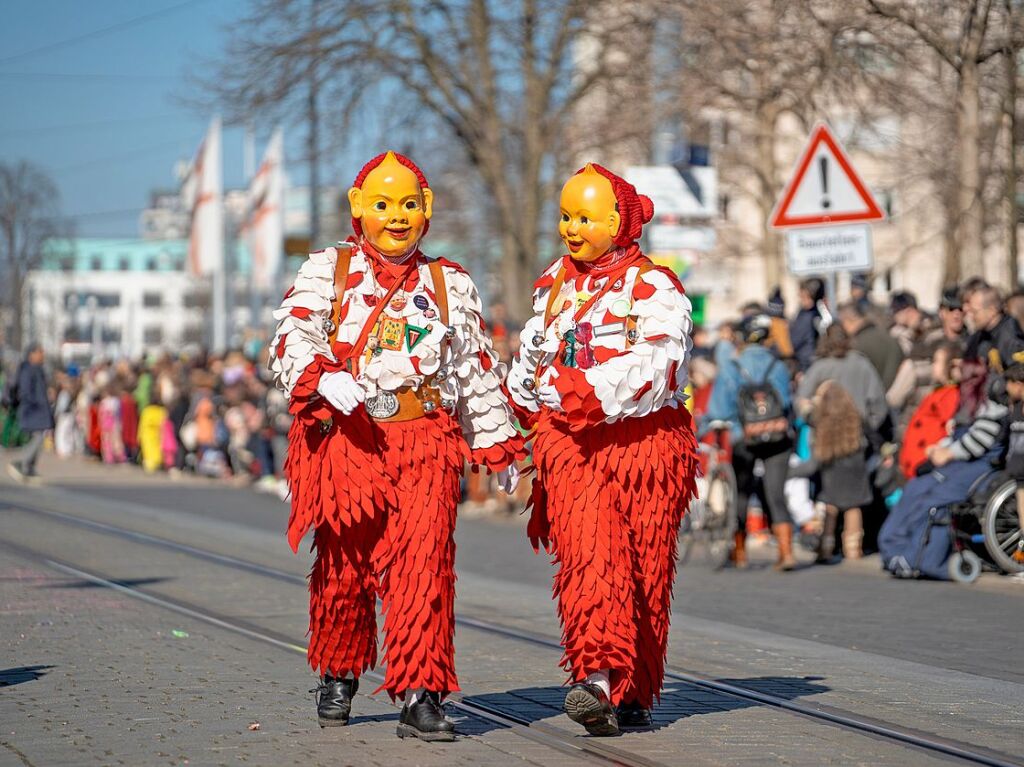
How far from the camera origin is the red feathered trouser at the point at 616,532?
6355mm

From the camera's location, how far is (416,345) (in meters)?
6.40

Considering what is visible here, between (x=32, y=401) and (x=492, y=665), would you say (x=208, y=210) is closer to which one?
(x=32, y=401)

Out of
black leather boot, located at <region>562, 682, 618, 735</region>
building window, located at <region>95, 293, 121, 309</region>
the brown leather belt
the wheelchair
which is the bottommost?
black leather boot, located at <region>562, 682, 618, 735</region>

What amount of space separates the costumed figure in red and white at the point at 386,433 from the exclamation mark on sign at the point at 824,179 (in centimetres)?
752

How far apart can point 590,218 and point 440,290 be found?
1.92 ft

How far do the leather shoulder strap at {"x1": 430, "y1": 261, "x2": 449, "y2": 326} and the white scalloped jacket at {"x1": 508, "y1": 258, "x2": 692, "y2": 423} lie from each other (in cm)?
31

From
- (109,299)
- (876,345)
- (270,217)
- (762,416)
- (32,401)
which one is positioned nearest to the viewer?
(762,416)

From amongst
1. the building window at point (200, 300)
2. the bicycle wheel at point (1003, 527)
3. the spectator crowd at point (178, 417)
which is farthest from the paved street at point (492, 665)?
the building window at point (200, 300)

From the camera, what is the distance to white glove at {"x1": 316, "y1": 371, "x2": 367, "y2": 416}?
6160mm

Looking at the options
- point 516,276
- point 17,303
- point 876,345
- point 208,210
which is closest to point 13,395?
point 516,276

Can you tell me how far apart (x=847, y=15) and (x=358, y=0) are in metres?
12.6

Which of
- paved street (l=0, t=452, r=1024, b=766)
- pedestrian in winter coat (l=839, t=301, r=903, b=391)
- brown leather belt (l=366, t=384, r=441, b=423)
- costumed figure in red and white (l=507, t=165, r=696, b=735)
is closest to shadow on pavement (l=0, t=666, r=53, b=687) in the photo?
paved street (l=0, t=452, r=1024, b=766)

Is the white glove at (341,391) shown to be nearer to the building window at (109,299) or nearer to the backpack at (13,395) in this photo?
the backpack at (13,395)

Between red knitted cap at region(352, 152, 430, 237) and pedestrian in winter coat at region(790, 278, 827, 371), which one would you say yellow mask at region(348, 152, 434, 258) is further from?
pedestrian in winter coat at region(790, 278, 827, 371)
